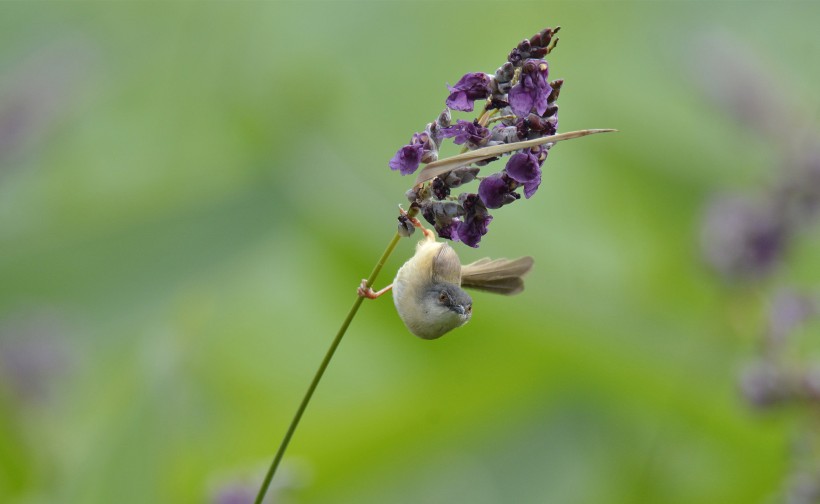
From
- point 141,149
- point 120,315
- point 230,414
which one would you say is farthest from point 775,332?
point 141,149

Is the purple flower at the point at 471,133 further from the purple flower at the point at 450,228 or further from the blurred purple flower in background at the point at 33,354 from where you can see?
the blurred purple flower in background at the point at 33,354

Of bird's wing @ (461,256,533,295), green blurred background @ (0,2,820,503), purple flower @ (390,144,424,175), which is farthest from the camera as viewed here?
green blurred background @ (0,2,820,503)

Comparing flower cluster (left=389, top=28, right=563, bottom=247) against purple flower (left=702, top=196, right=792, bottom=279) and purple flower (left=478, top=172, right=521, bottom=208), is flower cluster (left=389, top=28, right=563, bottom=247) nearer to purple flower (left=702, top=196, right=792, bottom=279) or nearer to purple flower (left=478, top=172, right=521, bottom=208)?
purple flower (left=478, top=172, right=521, bottom=208)

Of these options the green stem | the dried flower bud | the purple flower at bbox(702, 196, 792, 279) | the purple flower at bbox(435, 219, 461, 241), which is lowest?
the purple flower at bbox(702, 196, 792, 279)

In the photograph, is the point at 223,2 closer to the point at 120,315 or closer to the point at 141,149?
the point at 141,149

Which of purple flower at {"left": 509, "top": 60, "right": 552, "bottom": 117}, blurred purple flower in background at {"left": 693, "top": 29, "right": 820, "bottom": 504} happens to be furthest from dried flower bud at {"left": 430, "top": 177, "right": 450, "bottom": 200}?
blurred purple flower in background at {"left": 693, "top": 29, "right": 820, "bottom": 504}
